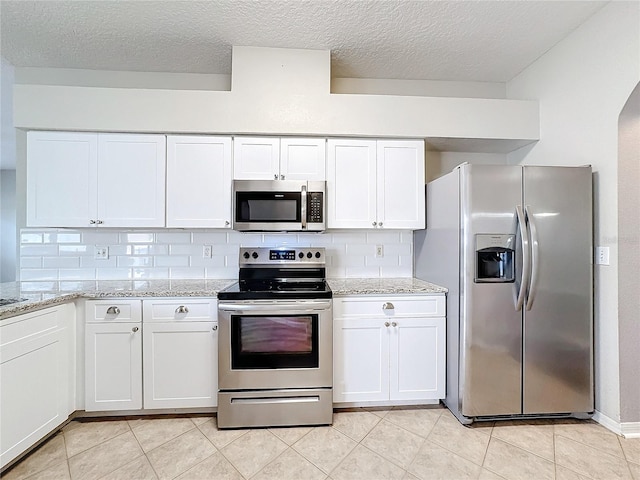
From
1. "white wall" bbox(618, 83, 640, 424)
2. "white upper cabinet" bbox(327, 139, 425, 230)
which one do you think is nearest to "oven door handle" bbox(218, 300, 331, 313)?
"white upper cabinet" bbox(327, 139, 425, 230)

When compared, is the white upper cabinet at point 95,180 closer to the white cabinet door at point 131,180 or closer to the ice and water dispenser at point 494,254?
the white cabinet door at point 131,180

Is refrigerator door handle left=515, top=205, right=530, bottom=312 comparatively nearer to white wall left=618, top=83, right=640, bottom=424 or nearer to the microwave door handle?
white wall left=618, top=83, right=640, bottom=424

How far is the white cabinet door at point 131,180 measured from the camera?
7.43 ft

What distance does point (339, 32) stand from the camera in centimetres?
212

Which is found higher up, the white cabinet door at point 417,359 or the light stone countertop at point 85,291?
the light stone countertop at point 85,291

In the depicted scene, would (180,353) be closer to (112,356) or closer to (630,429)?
(112,356)

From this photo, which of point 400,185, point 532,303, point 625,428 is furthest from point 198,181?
point 625,428

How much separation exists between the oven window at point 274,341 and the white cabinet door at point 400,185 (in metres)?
1.07

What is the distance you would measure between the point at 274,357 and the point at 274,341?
103 mm

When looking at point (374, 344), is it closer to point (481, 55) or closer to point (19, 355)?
point (19, 355)

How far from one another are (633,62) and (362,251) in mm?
2154

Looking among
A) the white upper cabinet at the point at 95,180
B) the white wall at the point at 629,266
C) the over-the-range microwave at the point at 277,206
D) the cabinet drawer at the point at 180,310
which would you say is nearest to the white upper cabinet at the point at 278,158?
the over-the-range microwave at the point at 277,206

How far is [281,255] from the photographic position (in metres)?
2.45

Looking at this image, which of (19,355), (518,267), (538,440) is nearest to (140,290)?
(19,355)
